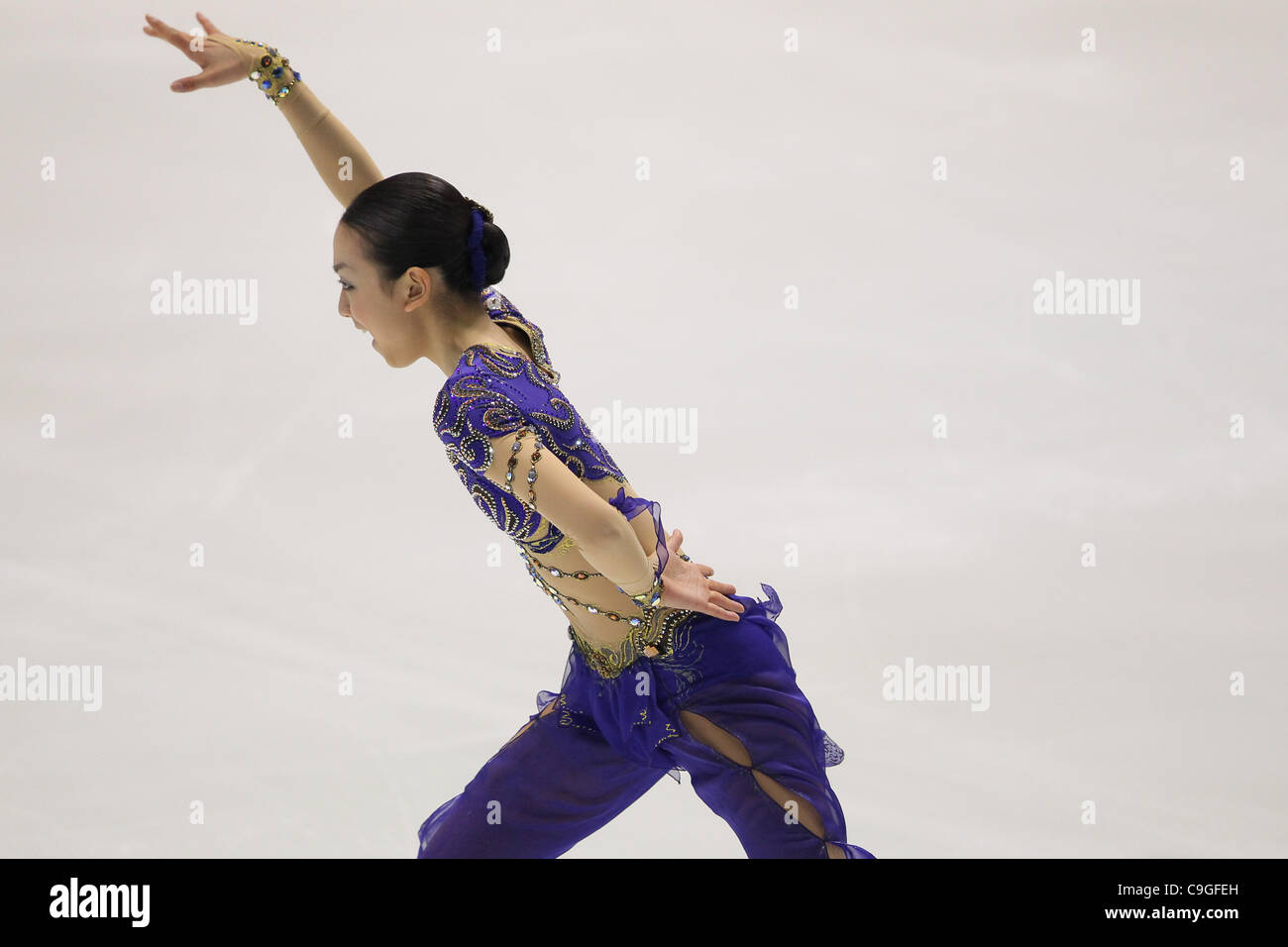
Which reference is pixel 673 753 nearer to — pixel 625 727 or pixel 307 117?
pixel 625 727

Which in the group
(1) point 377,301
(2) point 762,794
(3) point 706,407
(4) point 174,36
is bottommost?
(2) point 762,794

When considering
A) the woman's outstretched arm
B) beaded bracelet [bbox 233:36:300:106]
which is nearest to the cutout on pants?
the woman's outstretched arm

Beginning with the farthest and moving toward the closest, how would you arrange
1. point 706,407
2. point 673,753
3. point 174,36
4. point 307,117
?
point 706,407
point 307,117
point 174,36
point 673,753

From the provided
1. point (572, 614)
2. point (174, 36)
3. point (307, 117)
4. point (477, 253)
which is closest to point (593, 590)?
point (572, 614)

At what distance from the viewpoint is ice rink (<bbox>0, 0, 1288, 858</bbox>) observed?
462 centimetres

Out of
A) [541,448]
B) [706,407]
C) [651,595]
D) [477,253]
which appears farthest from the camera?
[706,407]

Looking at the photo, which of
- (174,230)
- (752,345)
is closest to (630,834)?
(752,345)

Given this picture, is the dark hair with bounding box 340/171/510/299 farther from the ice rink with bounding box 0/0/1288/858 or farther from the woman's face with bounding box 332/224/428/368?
the ice rink with bounding box 0/0/1288/858

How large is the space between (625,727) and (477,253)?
94cm

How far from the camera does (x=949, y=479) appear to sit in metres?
5.96

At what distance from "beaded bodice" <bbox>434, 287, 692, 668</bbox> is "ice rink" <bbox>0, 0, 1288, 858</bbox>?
1.44 metres

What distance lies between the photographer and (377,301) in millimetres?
2832

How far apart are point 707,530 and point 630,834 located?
1551mm
